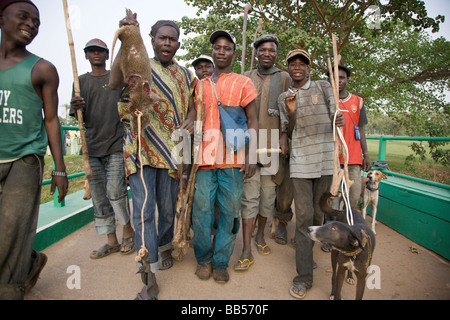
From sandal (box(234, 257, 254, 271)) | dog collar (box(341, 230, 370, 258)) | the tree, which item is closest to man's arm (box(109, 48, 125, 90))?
sandal (box(234, 257, 254, 271))

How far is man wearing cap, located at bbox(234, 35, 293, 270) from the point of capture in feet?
9.58

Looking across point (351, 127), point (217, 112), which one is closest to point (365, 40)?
point (351, 127)

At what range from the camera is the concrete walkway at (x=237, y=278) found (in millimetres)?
2258

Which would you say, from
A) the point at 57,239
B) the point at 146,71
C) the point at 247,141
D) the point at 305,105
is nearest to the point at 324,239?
the point at 247,141

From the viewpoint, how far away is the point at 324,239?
6.07ft

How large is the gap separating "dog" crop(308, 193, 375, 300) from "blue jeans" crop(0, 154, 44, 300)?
2.12m

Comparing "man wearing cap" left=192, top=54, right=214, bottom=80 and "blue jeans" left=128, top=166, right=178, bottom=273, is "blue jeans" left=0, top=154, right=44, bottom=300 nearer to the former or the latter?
"blue jeans" left=128, top=166, right=178, bottom=273

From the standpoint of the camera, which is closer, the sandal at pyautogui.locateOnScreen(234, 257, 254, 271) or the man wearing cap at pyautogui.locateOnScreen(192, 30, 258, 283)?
the man wearing cap at pyautogui.locateOnScreen(192, 30, 258, 283)

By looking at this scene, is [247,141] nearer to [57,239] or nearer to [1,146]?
[1,146]

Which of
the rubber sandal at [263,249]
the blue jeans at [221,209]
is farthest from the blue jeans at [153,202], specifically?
the rubber sandal at [263,249]

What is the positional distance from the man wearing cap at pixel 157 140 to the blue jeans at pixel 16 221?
698 mm

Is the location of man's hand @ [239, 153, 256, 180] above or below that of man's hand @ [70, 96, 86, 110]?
below

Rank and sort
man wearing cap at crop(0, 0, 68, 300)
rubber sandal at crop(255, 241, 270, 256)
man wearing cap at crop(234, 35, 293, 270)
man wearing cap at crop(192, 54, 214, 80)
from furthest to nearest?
man wearing cap at crop(192, 54, 214, 80) < rubber sandal at crop(255, 241, 270, 256) < man wearing cap at crop(234, 35, 293, 270) < man wearing cap at crop(0, 0, 68, 300)

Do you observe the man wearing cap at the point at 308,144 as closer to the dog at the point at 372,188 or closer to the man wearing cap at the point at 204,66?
the dog at the point at 372,188
